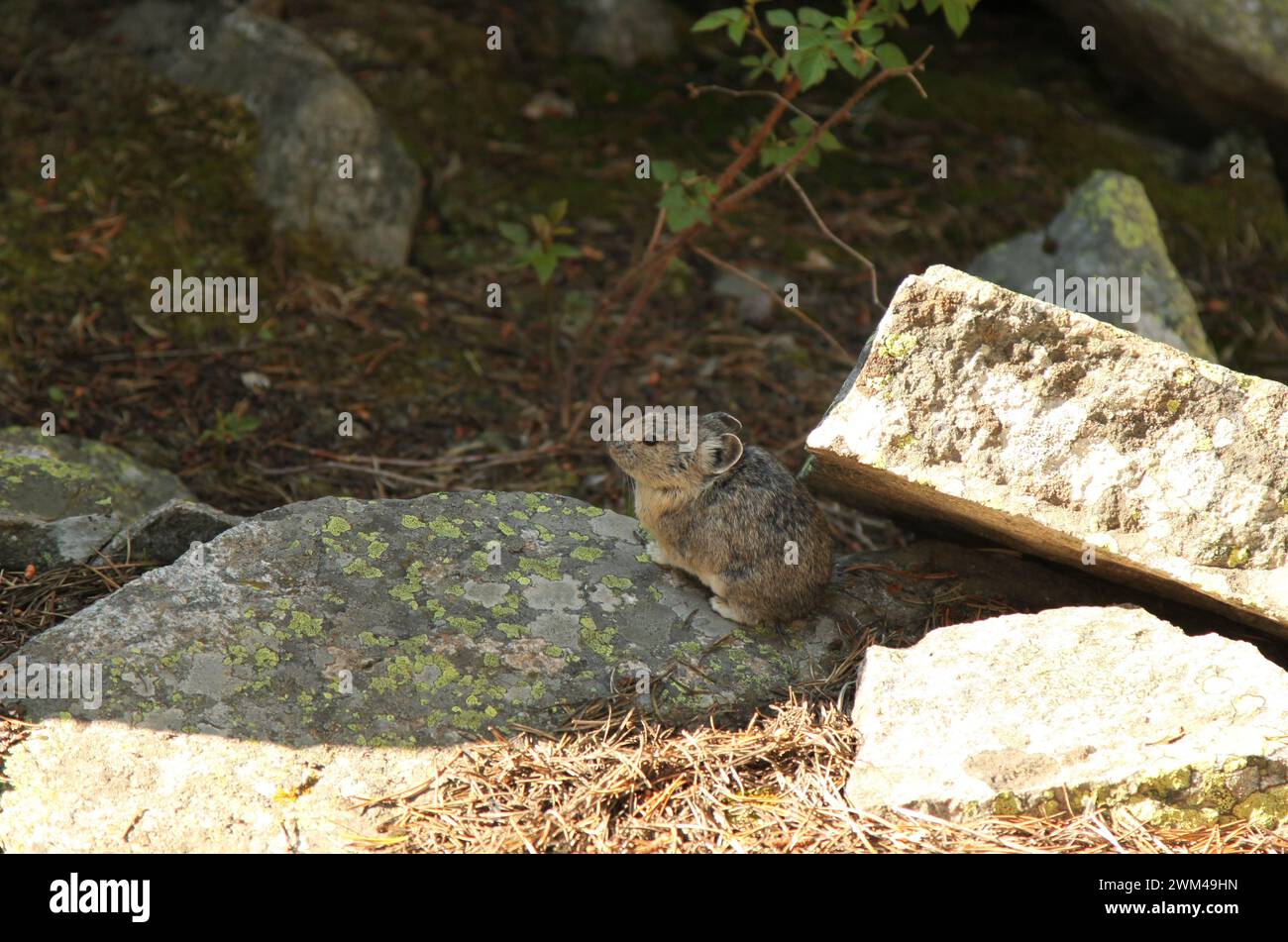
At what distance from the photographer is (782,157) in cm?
661

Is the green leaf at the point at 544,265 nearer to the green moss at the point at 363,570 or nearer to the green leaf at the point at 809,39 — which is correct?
the green leaf at the point at 809,39

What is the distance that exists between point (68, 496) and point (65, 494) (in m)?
0.02

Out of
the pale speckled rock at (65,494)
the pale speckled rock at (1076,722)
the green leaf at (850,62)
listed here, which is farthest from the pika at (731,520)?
the pale speckled rock at (65,494)

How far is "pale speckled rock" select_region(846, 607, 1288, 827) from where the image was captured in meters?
4.20

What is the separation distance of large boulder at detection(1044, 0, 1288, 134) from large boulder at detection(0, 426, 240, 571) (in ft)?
23.9

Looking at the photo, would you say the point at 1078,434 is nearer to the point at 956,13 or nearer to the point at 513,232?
the point at 956,13

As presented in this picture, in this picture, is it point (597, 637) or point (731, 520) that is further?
point (731, 520)

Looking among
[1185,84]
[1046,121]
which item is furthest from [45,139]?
[1185,84]

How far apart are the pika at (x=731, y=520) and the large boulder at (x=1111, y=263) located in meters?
2.78

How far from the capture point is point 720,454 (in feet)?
18.9

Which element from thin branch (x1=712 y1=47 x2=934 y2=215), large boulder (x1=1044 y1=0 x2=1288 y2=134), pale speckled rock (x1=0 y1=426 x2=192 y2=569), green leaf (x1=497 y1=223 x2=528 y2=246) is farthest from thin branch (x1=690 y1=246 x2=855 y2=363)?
large boulder (x1=1044 y1=0 x2=1288 y2=134)

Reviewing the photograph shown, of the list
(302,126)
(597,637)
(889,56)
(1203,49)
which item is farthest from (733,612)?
(1203,49)

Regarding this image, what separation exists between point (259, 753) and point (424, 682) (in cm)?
69

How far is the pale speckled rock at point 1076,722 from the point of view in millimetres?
4203
